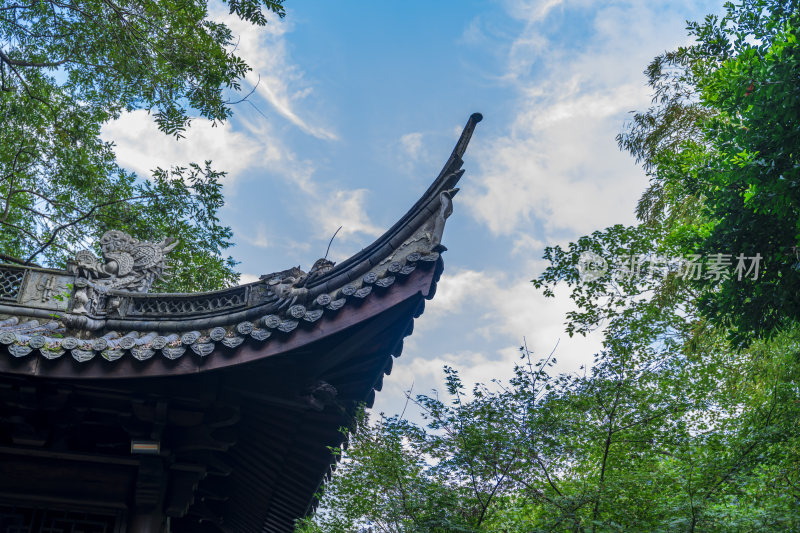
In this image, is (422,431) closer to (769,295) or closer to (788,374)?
(769,295)

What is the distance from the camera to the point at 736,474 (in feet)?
16.1

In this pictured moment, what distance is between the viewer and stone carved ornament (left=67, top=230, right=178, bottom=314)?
16.7 ft

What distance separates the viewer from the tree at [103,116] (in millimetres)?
9789

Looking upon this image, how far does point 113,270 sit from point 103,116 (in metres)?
7.95

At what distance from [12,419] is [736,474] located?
16.8 feet

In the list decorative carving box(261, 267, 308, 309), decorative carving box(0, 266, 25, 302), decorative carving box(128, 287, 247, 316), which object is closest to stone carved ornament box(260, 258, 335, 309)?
decorative carving box(261, 267, 308, 309)

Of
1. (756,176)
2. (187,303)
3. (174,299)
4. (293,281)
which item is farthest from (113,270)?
(756,176)

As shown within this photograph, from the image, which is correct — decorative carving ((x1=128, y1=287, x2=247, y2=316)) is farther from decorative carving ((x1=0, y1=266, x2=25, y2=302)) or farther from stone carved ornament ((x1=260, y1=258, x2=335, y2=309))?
decorative carving ((x1=0, y1=266, x2=25, y2=302))

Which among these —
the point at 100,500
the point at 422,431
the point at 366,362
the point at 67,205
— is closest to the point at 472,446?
the point at 422,431

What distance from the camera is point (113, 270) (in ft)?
17.5

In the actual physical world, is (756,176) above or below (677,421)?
above

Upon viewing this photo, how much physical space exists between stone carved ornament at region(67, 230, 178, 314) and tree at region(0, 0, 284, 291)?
4.68 meters

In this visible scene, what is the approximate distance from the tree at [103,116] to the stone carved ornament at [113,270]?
468cm

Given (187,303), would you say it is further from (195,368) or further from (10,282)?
(10,282)
